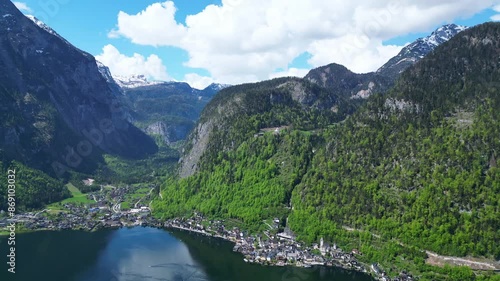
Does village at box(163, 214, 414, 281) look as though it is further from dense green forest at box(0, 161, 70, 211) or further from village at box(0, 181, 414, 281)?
dense green forest at box(0, 161, 70, 211)

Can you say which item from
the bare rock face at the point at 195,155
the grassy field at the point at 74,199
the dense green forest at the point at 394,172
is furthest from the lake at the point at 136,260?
the bare rock face at the point at 195,155

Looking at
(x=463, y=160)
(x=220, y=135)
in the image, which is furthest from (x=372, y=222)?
(x=220, y=135)

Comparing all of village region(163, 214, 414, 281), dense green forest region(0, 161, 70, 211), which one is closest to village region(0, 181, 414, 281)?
village region(163, 214, 414, 281)

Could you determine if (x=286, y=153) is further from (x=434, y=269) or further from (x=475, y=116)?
(x=434, y=269)

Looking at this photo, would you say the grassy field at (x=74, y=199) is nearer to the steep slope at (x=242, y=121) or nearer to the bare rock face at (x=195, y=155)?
the bare rock face at (x=195, y=155)

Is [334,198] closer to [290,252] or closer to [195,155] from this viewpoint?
[290,252]

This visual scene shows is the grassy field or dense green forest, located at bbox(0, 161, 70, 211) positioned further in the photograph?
the grassy field
